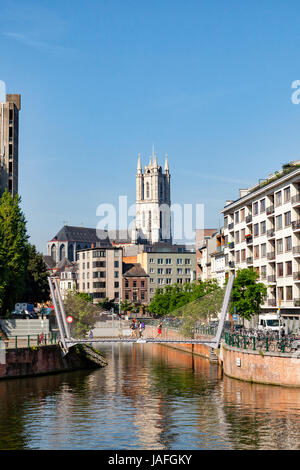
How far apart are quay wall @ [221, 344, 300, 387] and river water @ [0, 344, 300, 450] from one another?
64cm

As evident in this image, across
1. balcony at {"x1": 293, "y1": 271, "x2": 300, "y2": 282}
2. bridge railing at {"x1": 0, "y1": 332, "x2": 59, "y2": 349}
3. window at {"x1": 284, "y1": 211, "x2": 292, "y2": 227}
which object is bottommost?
bridge railing at {"x1": 0, "y1": 332, "x2": 59, "y2": 349}

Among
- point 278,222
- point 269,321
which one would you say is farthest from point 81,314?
point 278,222

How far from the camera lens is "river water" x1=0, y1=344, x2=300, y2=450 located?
32188mm

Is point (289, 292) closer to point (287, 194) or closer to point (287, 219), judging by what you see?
point (287, 219)

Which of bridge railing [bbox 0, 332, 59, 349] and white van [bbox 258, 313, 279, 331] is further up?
white van [bbox 258, 313, 279, 331]

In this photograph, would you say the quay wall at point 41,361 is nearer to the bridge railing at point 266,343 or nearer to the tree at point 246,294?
the bridge railing at point 266,343

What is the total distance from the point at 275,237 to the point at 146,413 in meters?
45.8

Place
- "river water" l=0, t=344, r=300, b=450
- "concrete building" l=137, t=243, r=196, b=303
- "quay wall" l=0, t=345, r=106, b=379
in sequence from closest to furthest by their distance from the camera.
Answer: "river water" l=0, t=344, r=300, b=450, "quay wall" l=0, t=345, r=106, b=379, "concrete building" l=137, t=243, r=196, b=303

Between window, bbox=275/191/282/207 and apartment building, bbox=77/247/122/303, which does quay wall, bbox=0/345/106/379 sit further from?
apartment building, bbox=77/247/122/303

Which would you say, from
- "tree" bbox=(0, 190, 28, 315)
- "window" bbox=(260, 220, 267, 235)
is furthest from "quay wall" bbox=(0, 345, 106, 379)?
"window" bbox=(260, 220, 267, 235)

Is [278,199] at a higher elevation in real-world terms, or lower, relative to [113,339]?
higher

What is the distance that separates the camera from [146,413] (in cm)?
3978

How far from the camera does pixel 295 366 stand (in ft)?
146

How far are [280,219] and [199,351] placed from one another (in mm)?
17627
